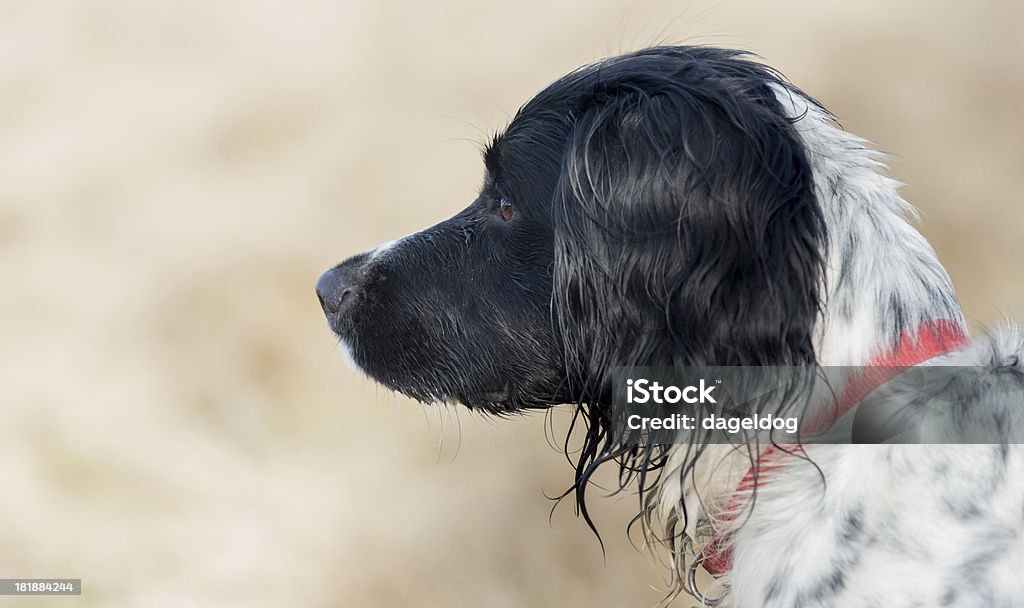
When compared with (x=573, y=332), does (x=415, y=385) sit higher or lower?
lower

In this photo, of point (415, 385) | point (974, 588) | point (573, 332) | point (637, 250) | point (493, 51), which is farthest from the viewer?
point (493, 51)

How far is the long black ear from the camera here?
59.3 inches

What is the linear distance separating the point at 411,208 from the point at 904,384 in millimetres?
1972

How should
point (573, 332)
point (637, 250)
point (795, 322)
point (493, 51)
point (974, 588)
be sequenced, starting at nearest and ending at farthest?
1. point (974, 588)
2. point (795, 322)
3. point (637, 250)
4. point (573, 332)
5. point (493, 51)

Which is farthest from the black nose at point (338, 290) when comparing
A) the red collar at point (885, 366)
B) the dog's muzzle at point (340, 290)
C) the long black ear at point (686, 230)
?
the red collar at point (885, 366)

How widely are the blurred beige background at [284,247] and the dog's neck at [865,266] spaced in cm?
128

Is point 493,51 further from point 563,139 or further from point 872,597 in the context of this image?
point 872,597

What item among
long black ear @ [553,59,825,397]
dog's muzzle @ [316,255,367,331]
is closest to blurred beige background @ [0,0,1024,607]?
dog's muzzle @ [316,255,367,331]

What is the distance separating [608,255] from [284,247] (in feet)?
6.02

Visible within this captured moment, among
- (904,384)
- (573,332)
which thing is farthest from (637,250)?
(904,384)

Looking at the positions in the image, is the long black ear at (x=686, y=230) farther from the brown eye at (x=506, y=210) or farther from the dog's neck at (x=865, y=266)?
the brown eye at (x=506, y=210)

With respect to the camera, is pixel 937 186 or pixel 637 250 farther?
pixel 937 186

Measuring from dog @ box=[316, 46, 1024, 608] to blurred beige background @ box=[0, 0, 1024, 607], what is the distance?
1.16 metres

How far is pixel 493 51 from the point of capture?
3281 millimetres
